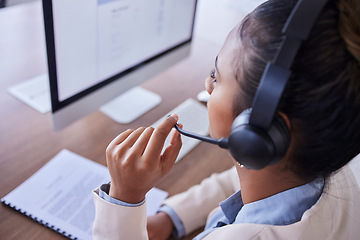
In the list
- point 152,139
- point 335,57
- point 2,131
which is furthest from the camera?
point 2,131

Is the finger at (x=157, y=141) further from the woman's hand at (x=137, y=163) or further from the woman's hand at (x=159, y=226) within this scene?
the woman's hand at (x=159, y=226)

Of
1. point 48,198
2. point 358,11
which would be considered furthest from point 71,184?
point 358,11

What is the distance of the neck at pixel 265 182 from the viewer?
572 millimetres

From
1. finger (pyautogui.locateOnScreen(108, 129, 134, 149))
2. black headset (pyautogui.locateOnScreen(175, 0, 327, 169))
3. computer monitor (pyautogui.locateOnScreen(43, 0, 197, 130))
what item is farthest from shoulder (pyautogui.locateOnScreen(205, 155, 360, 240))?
computer monitor (pyautogui.locateOnScreen(43, 0, 197, 130))

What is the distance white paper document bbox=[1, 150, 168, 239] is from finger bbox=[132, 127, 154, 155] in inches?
8.7

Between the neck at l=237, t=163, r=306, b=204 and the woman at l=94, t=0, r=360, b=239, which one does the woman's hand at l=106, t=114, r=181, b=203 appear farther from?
the neck at l=237, t=163, r=306, b=204

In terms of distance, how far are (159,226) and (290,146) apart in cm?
37

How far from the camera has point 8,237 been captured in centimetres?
66

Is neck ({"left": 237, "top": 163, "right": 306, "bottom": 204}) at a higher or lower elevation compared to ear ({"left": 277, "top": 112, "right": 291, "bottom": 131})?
lower

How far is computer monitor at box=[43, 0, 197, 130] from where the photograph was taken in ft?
2.40

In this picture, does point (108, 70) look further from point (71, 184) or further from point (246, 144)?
point (246, 144)

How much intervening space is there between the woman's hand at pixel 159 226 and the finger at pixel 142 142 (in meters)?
0.22

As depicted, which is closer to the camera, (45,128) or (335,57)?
(335,57)

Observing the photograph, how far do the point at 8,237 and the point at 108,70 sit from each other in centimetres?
46
